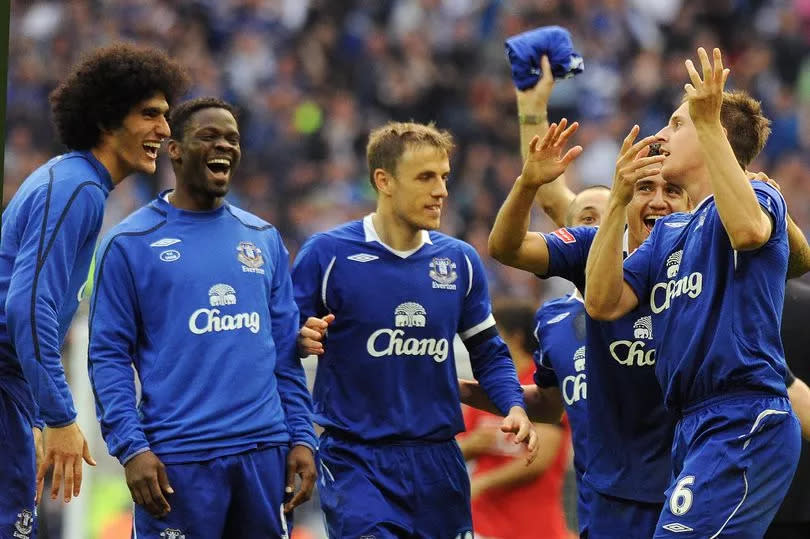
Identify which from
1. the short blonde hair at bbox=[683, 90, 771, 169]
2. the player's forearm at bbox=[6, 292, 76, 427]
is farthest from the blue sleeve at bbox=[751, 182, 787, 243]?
the player's forearm at bbox=[6, 292, 76, 427]

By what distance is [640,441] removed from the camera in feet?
19.4

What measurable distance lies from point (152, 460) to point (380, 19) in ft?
42.4

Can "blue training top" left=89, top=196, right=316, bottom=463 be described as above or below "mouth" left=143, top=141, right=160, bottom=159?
below

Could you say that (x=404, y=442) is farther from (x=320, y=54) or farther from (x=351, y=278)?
(x=320, y=54)

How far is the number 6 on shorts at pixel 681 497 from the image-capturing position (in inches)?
191

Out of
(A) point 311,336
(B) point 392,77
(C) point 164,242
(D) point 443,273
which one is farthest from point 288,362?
(B) point 392,77

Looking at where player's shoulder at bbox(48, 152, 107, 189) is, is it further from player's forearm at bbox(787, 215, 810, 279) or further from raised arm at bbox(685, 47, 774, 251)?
player's forearm at bbox(787, 215, 810, 279)

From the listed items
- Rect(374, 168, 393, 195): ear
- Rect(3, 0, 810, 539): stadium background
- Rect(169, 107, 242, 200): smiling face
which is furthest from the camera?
Rect(3, 0, 810, 539): stadium background

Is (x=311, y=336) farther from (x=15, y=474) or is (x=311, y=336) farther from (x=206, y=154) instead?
(x=15, y=474)

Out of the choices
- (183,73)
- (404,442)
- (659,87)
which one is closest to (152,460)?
(404,442)

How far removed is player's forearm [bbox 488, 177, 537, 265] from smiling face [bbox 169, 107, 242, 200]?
1.18 m

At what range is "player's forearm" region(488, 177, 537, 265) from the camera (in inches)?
224

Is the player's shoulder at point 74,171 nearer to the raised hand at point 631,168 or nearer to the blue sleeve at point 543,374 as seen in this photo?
the raised hand at point 631,168

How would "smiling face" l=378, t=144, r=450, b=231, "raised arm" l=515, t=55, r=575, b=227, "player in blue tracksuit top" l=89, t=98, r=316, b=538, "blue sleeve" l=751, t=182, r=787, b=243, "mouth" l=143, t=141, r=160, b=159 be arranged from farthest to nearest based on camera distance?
"raised arm" l=515, t=55, r=575, b=227
"smiling face" l=378, t=144, r=450, b=231
"mouth" l=143, t=141, r=160, b=159
"player in blue tracksuit top" l=89, t=98, r=316, b=538
"blue sleeve" l=751, t=182, r=787, b=243
